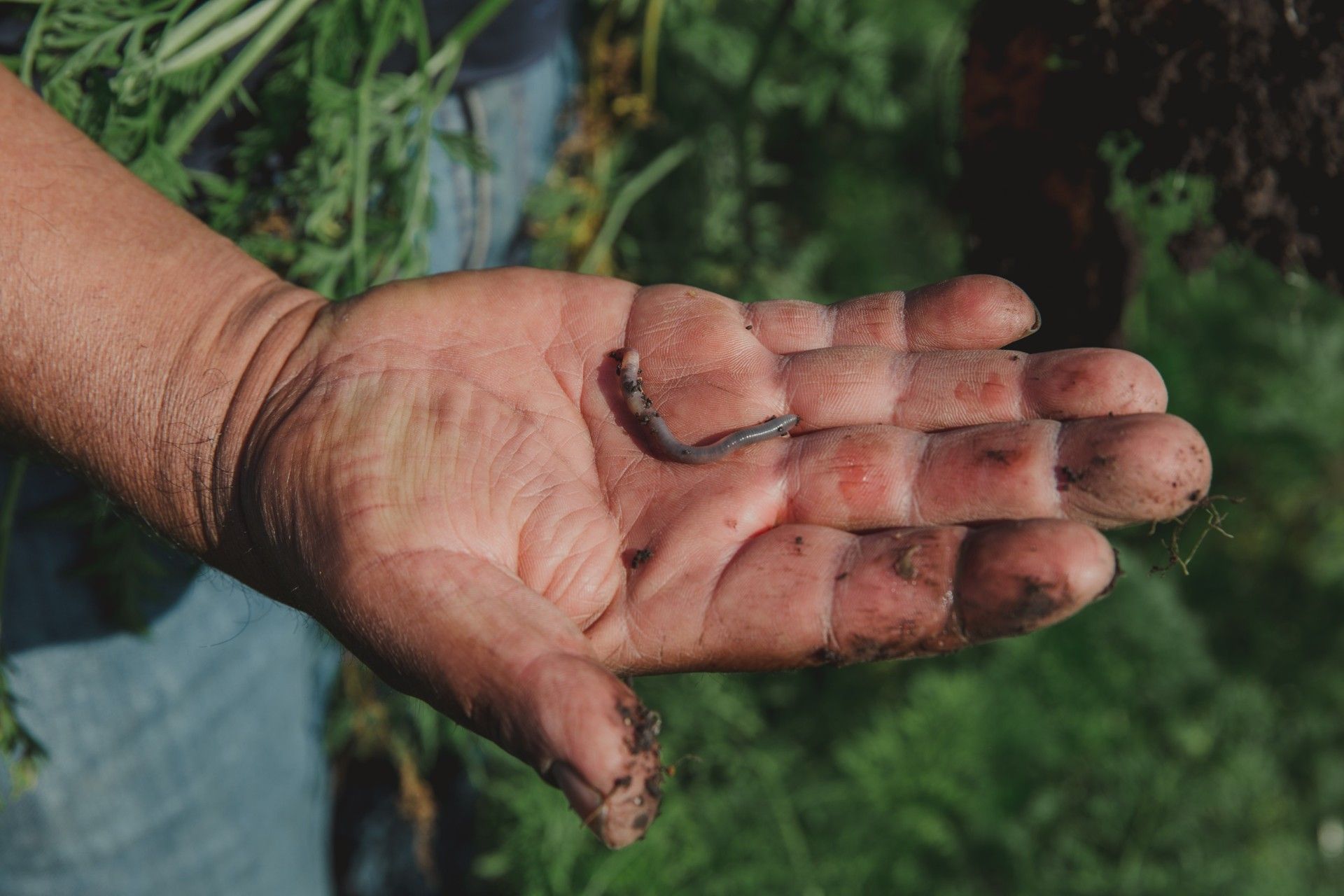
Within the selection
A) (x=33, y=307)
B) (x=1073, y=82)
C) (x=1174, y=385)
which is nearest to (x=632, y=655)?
(x=33, y=307)

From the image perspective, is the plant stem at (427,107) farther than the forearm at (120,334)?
Yes

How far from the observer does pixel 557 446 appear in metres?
2.47

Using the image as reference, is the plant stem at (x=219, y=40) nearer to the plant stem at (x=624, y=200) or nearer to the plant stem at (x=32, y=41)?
the plant stem at (x=32, y=41)

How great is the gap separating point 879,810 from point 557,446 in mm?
2812

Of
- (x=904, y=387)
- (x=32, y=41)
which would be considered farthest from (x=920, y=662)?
(x=32, y=41)

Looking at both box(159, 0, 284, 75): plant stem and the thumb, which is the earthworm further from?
box(159, 0, 284, 75): plant stem

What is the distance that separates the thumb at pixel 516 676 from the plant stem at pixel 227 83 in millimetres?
1532

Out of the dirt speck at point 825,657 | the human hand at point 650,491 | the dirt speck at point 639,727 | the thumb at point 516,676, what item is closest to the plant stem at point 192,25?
the human hand at point 650,491

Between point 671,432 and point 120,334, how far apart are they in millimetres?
1373

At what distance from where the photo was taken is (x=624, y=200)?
13.9ft

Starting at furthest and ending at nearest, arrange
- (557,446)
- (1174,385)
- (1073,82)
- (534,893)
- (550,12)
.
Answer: (1174,385) → (534,893) → (550,12) → (1073,82) → (557,446)

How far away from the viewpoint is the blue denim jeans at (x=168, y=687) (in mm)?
3123

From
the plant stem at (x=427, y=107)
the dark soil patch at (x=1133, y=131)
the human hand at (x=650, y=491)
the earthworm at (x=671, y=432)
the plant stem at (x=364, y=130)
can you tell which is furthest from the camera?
the plant stem at (x=427, y=107)

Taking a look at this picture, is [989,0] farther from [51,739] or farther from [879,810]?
[51,739]
